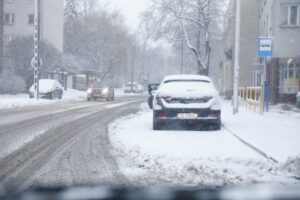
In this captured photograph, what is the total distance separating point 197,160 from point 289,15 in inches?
976

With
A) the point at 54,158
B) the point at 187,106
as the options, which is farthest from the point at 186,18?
the point at 54,158

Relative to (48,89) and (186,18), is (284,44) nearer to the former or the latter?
(186,18)

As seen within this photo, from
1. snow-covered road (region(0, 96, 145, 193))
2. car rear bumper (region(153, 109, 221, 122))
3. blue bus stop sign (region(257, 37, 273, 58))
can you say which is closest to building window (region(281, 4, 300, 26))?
blue bus stop sign (region(257, 37, 273, 58))

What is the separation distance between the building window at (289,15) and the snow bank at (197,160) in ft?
68.9

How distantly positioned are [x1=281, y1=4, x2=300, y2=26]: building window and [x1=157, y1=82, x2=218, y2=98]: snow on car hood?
62.1 feet

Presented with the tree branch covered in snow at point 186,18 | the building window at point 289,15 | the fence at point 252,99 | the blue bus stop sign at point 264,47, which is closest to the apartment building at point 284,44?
the building window at point 289,15

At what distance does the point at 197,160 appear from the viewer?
23.5ft

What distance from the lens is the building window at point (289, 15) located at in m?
29.6

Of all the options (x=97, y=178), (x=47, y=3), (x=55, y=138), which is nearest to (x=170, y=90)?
(x=55, y=138)

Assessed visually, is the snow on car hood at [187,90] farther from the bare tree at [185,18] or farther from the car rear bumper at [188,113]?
the bare tree at [185,18]

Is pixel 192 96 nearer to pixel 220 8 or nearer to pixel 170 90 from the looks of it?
pixel 170 90

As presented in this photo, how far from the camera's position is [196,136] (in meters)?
10.9

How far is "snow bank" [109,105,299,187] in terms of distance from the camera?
594 cm

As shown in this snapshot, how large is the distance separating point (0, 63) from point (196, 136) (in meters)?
30.5
